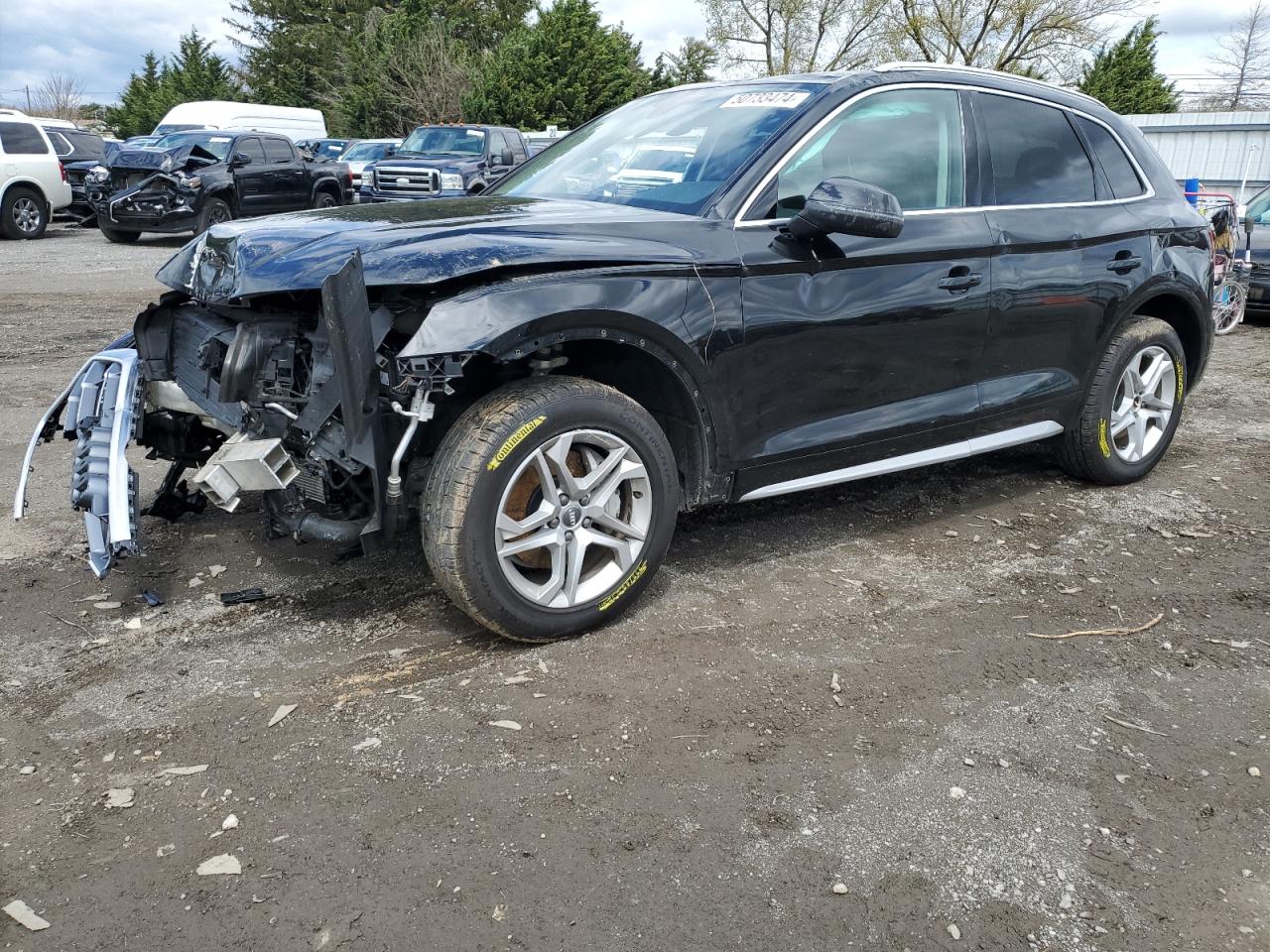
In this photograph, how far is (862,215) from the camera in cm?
351

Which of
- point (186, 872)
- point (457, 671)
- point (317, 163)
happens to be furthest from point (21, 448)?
point (317, 163)

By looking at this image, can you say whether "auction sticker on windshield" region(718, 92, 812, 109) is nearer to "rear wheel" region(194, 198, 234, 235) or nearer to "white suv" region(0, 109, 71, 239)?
"rear wheel" region(194, 198, 234, 235)

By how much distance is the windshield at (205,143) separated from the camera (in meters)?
17.6

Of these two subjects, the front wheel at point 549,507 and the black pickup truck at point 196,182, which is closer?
the front wheel at point 549,507

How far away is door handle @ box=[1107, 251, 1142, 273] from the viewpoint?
4859 mm

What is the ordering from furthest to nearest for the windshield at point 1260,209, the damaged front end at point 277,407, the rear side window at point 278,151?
the rear side window at point 278,151 → the windshield at point 1260,209 → the damaged front end at point 277,407

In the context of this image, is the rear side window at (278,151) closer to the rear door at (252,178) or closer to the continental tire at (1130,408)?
the rear door at (252,178)

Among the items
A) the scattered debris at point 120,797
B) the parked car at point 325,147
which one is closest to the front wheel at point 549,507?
the scattered debris at point 120,797

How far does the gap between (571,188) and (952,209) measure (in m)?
1.51

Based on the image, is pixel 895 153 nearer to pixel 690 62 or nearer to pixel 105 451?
pixel 105 451

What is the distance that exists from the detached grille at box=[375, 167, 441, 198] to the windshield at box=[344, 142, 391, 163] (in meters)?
6.01

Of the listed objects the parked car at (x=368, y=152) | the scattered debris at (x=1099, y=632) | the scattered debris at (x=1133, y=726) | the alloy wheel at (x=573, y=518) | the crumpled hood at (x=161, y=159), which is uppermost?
the parked car at (x=368, y=152)

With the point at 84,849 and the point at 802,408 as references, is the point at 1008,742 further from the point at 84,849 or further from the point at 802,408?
the point at 84,849

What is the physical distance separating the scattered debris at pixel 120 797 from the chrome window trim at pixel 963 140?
2.49 m
